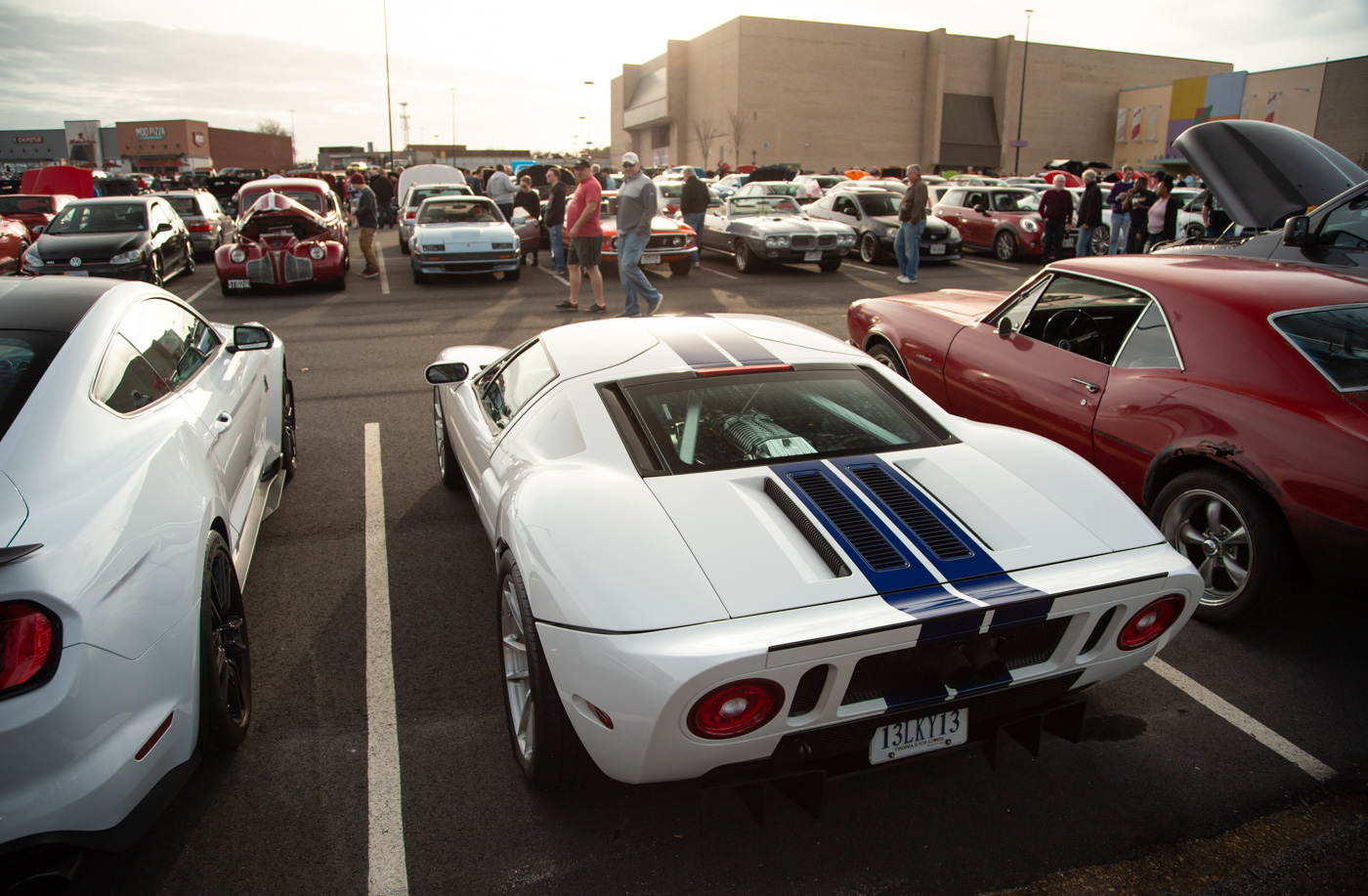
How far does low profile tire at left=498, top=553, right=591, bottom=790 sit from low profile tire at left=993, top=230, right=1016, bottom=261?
1590 cm

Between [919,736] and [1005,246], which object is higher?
[1005,246]

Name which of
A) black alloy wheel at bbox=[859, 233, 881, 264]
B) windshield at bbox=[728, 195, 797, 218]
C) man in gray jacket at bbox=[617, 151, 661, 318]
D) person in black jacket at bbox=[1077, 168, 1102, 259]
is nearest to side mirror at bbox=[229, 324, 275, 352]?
man in gray jacket at bbox=[617, 151, 661, 318]

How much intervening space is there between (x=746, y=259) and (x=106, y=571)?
534 inches

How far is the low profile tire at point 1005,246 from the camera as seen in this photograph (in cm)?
1627

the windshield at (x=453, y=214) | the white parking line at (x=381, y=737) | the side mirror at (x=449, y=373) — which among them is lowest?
the white parking line at (x=381, y=737)

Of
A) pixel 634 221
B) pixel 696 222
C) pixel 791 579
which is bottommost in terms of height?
pixel 791 579

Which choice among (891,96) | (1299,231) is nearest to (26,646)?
(1299,231)

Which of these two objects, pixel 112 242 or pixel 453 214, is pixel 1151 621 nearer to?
pixel 453 214

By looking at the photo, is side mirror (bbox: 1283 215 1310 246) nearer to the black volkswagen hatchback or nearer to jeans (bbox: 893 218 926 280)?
jeans (bbox: 893 218 926 280)

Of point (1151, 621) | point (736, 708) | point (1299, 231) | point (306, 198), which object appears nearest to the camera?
point (736, 708)

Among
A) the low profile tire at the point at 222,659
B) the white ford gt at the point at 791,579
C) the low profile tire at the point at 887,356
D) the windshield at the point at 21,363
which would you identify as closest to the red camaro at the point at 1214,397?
the low profile tire at the point at 887,356

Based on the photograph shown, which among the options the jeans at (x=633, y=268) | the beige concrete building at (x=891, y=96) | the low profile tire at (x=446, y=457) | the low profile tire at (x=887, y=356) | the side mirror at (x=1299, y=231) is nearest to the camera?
the low profile tire at (x=446, y=457)

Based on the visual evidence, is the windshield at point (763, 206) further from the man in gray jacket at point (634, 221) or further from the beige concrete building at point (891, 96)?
the beige concrete building at point (891, 96)

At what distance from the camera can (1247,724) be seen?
2.90m
